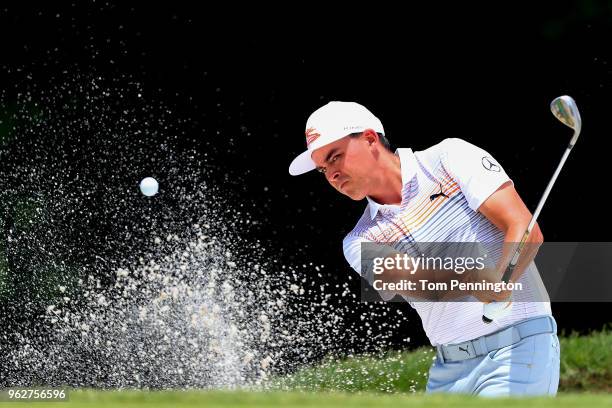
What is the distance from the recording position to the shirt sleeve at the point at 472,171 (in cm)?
338

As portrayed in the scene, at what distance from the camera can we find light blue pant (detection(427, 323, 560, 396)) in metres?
3.42

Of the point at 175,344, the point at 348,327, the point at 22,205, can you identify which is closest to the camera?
the point at 175,344

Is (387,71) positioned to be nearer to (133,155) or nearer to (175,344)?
(133,155)

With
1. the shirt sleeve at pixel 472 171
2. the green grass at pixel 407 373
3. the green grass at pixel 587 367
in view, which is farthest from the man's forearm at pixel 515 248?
the green grass at pixel 587 367

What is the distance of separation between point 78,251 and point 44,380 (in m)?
0.95

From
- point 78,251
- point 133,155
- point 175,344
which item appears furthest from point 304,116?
point 175,344

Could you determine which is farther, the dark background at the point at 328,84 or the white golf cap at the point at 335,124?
the dark background at the point at 328,84

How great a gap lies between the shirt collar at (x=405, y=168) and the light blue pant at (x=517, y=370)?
1.84 ft

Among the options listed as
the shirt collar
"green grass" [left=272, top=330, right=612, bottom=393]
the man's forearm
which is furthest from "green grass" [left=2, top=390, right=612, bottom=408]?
"green grass" [left=272, top=330, right=612, bottom=393]

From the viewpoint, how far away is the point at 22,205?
6660mm

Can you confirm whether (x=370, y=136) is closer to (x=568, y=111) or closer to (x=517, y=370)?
(x=568, y=111)

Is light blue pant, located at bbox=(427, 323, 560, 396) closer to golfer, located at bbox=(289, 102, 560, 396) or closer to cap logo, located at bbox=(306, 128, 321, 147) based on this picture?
golfer, located at bbox=(289, 102, 560, 396)

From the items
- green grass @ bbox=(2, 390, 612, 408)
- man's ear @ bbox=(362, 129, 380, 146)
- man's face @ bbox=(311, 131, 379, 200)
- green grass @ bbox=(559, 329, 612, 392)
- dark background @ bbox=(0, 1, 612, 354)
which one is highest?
dark background @ bbox=(0, 1, 612, 354)

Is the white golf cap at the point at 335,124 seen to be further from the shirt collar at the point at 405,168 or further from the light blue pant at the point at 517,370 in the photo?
the light blue pant at the point at 517,370
